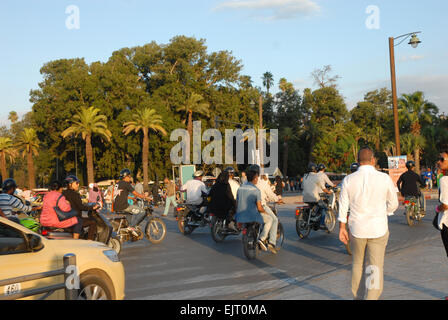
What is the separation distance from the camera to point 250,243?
10.0 m

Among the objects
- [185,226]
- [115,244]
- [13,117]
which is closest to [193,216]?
[185,226]

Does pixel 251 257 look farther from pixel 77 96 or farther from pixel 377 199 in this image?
pixel 77 96

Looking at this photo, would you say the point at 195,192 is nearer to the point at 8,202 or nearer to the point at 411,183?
the point at 8,202

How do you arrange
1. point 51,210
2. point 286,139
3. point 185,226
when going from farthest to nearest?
point 286,139
point 185,226
point 51,210

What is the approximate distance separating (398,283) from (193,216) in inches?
329

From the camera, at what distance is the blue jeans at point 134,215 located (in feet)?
40.9

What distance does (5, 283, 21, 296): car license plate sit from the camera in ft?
14.5

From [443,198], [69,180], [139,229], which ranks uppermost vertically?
[69,180]

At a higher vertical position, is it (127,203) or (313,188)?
(313,188)

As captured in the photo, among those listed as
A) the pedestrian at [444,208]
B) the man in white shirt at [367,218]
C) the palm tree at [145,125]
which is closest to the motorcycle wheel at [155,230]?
the pedestrian at [444,208]

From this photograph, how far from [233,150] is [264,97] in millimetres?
14259

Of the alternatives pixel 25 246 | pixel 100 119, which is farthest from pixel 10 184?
pixel 100 119

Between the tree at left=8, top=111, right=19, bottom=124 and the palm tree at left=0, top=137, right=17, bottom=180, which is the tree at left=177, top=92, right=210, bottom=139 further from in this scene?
the tree at left=8, top=111, right=19, bottom=124

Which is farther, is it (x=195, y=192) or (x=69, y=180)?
(x=195, y=192)
